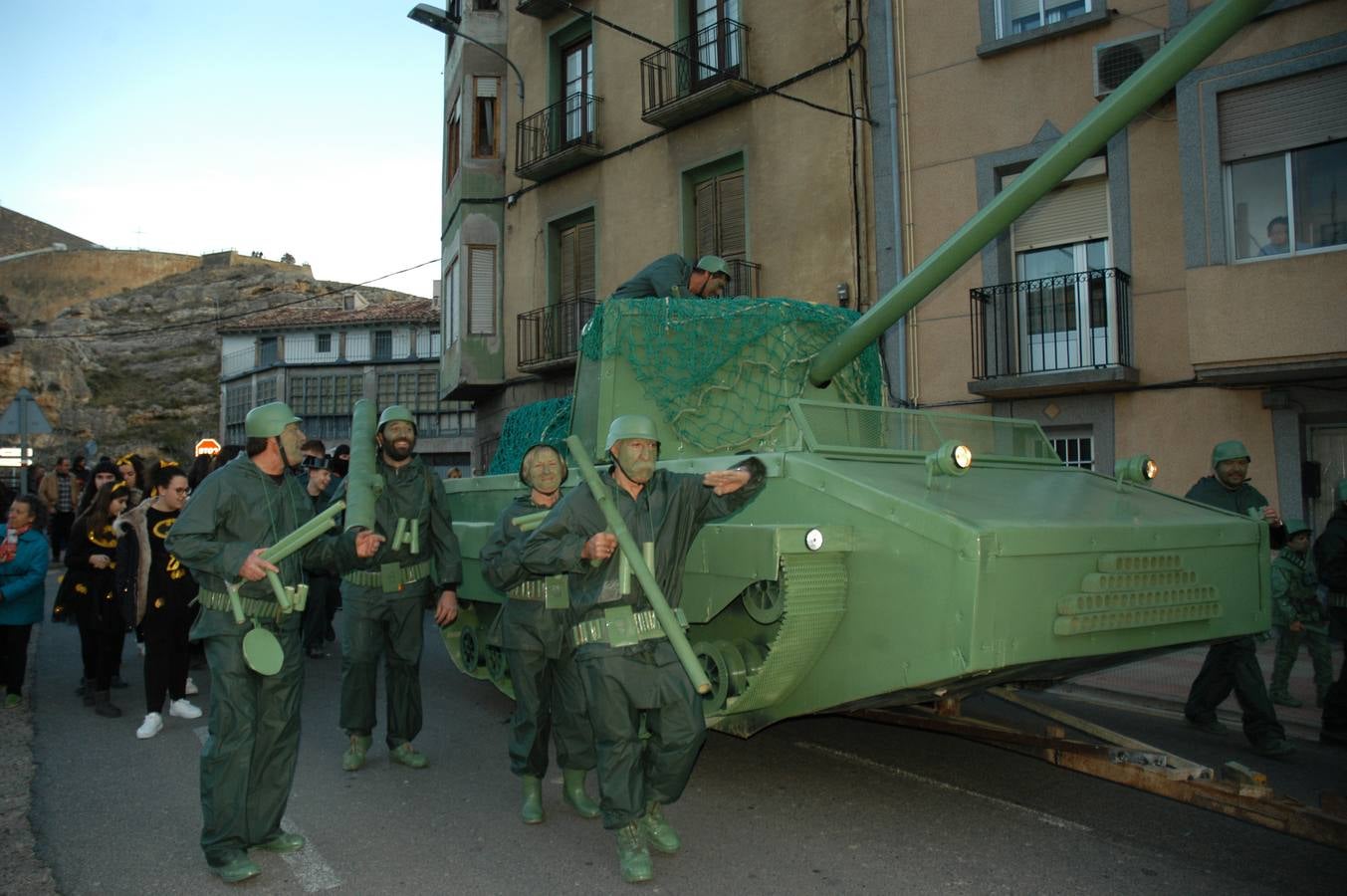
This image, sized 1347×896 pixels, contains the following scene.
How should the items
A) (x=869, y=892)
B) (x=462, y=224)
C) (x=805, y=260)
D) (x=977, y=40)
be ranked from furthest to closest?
1. (x=462, y=224)
2. (x=805, y=260)
3. (x=977, y=40)
4. (x=869, y=892)

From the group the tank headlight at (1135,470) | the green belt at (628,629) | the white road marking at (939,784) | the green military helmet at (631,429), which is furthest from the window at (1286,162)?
the green belt at (628,629)

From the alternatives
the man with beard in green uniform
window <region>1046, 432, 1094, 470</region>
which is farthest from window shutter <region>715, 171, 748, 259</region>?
the man with beard in green uniform

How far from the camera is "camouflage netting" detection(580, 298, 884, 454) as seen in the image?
20.0ft

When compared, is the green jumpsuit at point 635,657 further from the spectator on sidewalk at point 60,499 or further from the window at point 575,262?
the spectator on sidewalk at point 60,499

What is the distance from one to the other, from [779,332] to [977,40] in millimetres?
7490

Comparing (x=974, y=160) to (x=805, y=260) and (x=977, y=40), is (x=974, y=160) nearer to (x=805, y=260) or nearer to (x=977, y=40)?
(x=977, y=40)

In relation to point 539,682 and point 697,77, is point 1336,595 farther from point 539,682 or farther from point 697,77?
point 697,77

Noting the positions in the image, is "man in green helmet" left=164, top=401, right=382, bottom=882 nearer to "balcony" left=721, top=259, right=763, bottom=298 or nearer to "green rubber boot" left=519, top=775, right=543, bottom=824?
"green rubber boot" left=519, top=775, right=543, bottom=824

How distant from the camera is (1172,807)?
4.98 metres

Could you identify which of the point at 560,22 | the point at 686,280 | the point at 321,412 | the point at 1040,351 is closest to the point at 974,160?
the point at 1040,351

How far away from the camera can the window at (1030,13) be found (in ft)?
38.8

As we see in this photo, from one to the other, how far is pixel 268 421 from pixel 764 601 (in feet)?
7.07

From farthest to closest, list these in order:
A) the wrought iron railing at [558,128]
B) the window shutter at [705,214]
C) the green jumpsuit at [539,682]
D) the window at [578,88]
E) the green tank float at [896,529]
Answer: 1. the window at [578,88]
2. the wrought iron railing at [558,128]
3. the window shutter at [705,214]
4. the green jumpsuit at [539,682]
5. the green tank float at [896,529]

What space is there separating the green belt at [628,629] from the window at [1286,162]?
8625mm
